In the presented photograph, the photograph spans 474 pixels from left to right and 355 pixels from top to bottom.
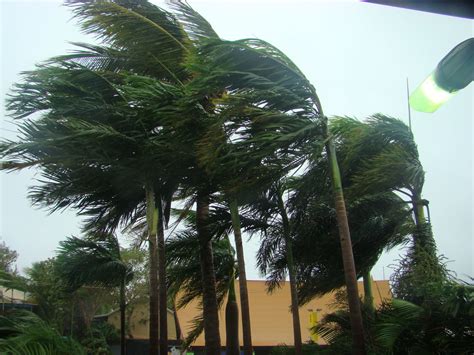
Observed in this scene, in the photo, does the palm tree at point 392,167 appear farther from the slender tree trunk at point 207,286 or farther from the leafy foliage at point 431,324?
the slender tree trunk at point 207,286

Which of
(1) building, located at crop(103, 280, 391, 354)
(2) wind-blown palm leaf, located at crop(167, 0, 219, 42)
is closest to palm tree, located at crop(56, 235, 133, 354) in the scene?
(2) wind-blown palm leaf, located at crop(167, 0, 219, 42)

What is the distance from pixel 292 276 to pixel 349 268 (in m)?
4.40

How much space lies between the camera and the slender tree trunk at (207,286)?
10.2 metres

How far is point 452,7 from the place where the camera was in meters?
2.22

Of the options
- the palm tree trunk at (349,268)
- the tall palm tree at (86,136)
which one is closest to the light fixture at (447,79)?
the palm tree trunk at (349,268)

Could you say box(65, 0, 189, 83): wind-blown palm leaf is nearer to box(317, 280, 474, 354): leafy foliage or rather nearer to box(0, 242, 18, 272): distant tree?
box(317, 280, 474, 354): leafy foliage

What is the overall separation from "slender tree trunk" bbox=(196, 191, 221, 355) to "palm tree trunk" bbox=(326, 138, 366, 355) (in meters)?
3.22

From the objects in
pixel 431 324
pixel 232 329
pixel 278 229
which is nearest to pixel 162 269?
pixel 232 329

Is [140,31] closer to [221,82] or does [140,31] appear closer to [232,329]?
[221,82]

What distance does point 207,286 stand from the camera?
10.4 meters

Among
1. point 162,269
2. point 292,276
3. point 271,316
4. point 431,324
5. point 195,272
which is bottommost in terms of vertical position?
point 431,324

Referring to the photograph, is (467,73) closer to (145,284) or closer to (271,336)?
(271,336)

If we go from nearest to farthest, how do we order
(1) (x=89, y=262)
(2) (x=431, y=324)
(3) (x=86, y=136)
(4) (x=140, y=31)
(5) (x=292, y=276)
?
(2) (x=431, y=324), (3) (x=86, y=136), (4) (x=140, y=31), (5) (x=292, y=276), (1) (x=89, y=262)

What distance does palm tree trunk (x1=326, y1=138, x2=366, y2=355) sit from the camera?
6.59m
